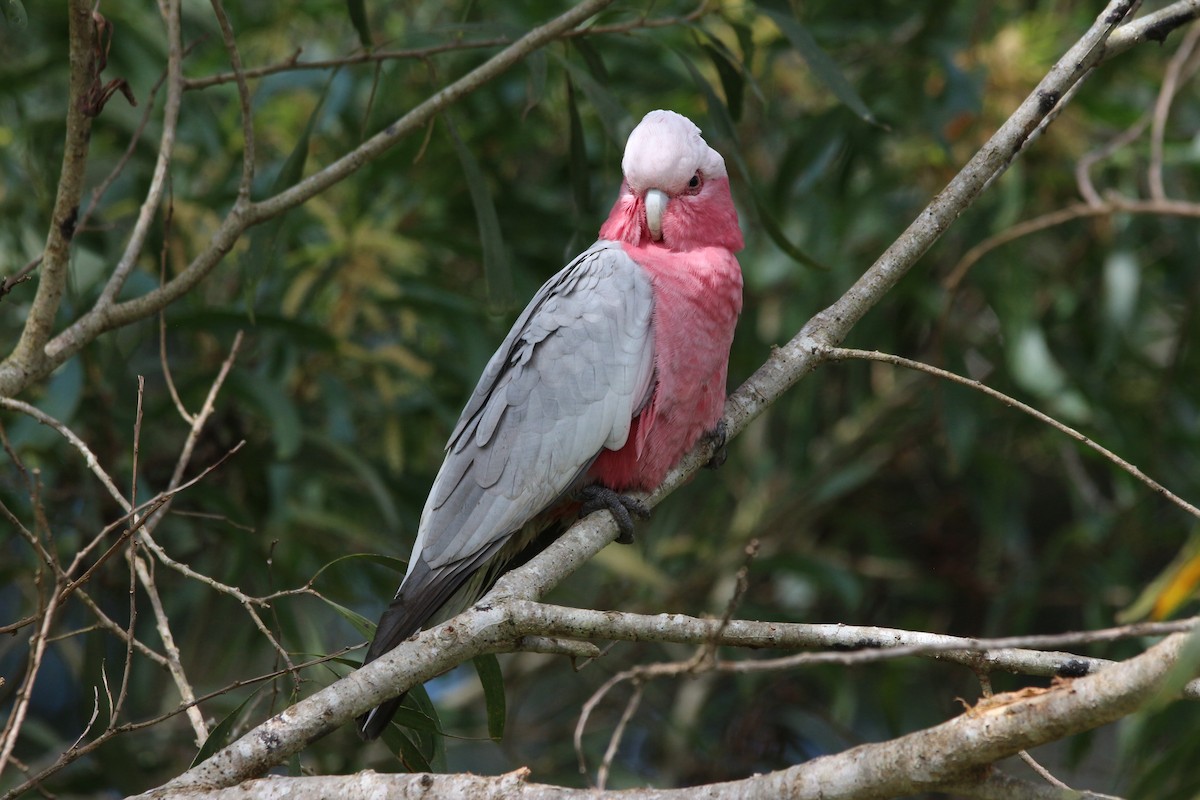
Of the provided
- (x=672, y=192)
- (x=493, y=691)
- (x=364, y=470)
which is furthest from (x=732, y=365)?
(x=493, y=691)

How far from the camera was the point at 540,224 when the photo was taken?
3.65 meters

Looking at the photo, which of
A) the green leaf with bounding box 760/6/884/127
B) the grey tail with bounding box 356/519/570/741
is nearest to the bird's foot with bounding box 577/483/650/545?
the grey tail with bounding box 356/519/570/741

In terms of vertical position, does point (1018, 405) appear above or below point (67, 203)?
below

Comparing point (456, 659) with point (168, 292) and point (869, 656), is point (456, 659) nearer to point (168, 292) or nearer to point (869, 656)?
point (869, 656)

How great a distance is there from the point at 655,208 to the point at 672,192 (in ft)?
0.18

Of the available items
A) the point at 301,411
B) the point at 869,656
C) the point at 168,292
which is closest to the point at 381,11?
the point at 301,411

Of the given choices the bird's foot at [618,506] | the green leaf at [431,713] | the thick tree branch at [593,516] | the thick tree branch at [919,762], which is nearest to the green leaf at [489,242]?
the thick tree branch at [593,516]

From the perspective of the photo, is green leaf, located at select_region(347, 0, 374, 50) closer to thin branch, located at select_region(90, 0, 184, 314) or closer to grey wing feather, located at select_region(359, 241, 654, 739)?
thin branch, located at select_region(90, 0, 184, 314)

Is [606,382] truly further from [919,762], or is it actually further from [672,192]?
[919,762]

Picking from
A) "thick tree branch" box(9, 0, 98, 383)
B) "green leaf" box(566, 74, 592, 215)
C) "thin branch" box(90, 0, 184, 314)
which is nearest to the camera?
"thick tree branch" box(9, 0, 98, 383)

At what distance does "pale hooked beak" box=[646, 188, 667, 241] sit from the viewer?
8.21 ft

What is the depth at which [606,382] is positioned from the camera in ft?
7.89

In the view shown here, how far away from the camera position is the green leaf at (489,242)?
2.39 metres

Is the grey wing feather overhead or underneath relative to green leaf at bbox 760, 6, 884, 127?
underneath
